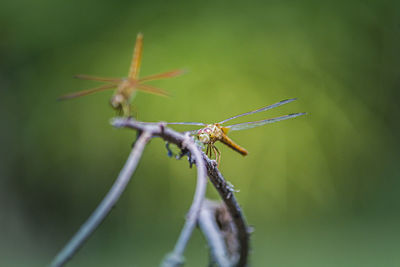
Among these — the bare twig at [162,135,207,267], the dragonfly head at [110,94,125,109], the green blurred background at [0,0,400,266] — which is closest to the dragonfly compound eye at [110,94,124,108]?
the dragonfly head at [110,94,125,109]

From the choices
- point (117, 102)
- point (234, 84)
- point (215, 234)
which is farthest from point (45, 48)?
point (215, 234)

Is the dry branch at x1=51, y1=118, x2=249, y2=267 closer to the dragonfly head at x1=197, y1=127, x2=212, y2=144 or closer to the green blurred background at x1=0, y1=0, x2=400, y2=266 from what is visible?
the dragonfly head at x1=197, y1=127, x2=212, y2=144

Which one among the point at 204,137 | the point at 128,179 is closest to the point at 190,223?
the point at 128,179

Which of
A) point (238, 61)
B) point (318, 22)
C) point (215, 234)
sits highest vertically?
point (318, 22)

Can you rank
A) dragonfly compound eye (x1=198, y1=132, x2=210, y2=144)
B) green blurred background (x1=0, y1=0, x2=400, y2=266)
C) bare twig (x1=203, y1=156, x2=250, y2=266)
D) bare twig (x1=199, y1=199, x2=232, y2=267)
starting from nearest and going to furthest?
bare twig (x1=199, y1=199, x2=232, y2=267) < bare twig (x1=203, y1=156, x2=250, y2=266) < dragonfly compound eye (x1=198, y1=132, x2=210, y2=144) < green blurred background (x1=0, y1=0, x2=400, y2=266)

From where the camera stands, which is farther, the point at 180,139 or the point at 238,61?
the point at 238,61

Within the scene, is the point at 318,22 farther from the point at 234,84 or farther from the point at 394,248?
the point at 394,248

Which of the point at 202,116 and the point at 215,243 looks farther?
the point at 202,116

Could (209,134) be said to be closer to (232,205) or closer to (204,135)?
(204,135)
